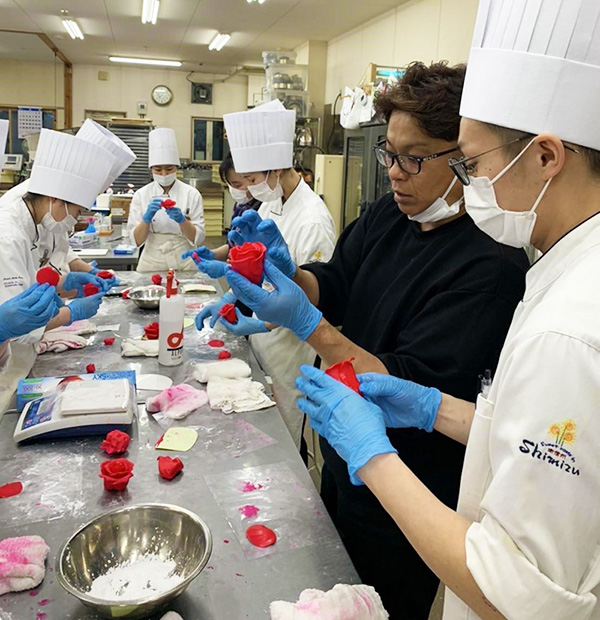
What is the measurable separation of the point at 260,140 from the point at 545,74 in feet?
6.45

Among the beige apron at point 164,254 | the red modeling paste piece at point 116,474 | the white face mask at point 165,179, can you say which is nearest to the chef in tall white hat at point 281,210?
the red modeling paste piece at point 116,474

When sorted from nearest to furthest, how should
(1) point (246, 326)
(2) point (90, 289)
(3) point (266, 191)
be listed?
(1) point (246, 326) → (2) point (90, 289) → (3) point (266, 191)

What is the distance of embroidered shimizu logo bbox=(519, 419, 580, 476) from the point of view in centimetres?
66

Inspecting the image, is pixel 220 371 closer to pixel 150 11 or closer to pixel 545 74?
pixel 545 74

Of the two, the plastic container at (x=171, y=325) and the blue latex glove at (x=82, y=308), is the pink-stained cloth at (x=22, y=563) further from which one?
the blue latex glove at (x=82, y=308)

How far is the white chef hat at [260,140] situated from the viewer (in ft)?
8.67

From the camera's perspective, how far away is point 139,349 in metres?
2.19

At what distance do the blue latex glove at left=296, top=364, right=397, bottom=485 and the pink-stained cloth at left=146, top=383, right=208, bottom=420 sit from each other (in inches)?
27.0

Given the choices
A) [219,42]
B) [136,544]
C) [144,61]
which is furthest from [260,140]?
[144,61]

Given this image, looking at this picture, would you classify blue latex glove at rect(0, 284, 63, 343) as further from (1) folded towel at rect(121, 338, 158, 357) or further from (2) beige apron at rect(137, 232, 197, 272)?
(2) beige apron at rect(137, 232, 197, 272)

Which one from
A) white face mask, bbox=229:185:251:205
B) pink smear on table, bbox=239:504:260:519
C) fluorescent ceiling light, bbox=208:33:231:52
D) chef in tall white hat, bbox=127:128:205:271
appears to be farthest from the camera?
fluorescent ceiling light, bbox=208:33:231:52

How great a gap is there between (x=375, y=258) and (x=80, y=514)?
105cm

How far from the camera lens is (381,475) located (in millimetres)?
859

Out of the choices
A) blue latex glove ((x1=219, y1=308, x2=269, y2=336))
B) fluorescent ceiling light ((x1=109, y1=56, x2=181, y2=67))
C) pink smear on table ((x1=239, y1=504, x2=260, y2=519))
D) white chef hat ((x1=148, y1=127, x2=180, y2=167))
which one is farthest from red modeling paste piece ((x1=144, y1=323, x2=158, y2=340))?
fluorescent ceiling light ((x1=109, y1=56, x2=181, y2=67))
